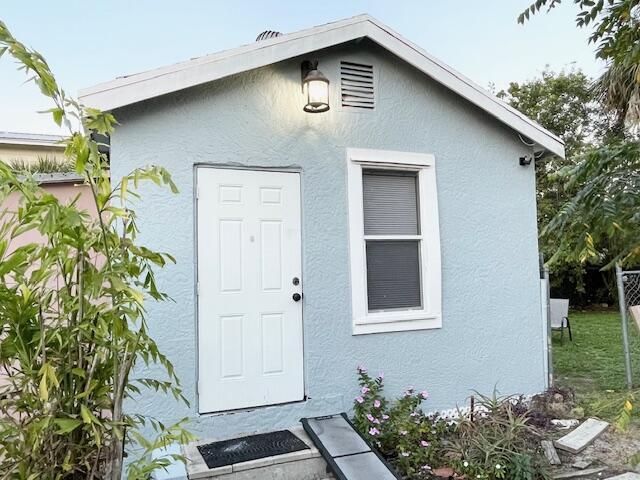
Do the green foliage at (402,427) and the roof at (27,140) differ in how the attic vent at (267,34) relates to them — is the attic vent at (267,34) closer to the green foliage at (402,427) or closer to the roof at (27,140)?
the green foliage at (402,427)

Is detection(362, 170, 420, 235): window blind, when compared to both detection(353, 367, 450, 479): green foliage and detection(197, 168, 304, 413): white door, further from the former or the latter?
detection(353, 367, 450, 479): green foliage

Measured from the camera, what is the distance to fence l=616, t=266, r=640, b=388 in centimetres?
564

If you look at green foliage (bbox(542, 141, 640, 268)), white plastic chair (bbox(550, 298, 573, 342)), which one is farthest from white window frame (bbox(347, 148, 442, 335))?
white plastic chair (bbox(550, 298, 573, 342))

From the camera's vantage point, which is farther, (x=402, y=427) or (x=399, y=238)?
(x=399, y=238)

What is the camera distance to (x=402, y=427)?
13.4ft

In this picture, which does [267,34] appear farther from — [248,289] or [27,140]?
[27,140]

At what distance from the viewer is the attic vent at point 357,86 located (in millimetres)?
4797

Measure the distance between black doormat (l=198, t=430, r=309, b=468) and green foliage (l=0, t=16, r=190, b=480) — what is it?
140 cm

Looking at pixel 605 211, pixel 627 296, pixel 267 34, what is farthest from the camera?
pixel 627 296

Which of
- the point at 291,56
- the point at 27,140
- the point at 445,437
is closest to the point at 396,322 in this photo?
the point at 445,437

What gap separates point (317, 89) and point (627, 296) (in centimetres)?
493

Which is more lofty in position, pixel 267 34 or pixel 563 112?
pixel 563 112

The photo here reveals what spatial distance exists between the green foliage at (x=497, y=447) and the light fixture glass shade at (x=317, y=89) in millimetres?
3225

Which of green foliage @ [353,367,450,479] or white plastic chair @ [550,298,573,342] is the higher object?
white plastic chair @ [550,298,573,342]
